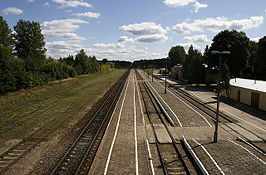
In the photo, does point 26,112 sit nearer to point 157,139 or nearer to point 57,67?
point 157,139

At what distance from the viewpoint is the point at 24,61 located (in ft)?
140

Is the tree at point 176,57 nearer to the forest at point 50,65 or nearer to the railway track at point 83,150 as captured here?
the forest at point 50,65

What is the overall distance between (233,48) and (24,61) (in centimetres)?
4592

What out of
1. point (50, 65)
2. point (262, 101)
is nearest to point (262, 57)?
point (262, 101)

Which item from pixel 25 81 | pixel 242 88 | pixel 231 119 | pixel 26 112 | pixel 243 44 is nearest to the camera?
pixel 231 119

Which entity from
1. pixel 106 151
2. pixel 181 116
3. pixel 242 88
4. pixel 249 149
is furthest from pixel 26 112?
pixel 242 88

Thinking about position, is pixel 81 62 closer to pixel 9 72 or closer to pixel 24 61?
pixel 24 61

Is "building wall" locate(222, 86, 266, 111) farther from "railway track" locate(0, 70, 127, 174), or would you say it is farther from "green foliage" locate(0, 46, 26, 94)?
"green foliage" locate(0, 46, 26, 94)

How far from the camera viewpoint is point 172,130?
1689 centimetres

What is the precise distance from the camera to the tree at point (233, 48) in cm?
4303

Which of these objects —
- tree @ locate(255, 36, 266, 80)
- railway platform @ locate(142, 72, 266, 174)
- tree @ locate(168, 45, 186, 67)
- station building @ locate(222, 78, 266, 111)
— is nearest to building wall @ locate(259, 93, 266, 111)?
station building @ locate(222, 78, 266, 111)

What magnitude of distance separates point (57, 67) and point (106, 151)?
48.5 meters

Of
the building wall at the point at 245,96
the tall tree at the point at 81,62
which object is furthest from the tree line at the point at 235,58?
the tall tree at the point at 81,62

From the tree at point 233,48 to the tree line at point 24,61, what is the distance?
37918 mm
